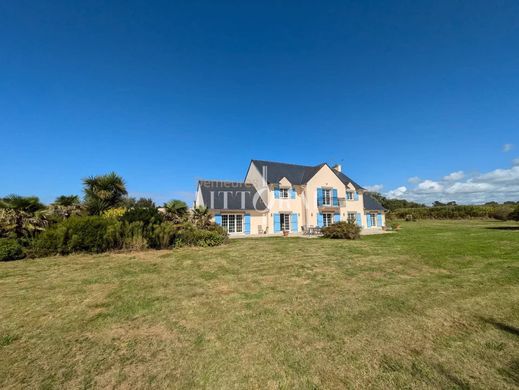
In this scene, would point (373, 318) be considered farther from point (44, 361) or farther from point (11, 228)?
point (11, 228)

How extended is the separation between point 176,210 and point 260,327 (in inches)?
433

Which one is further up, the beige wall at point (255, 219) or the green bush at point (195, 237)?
the beige wall at point (255, 219)

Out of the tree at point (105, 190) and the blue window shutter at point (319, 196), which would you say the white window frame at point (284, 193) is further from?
the tree at point (105, 190)

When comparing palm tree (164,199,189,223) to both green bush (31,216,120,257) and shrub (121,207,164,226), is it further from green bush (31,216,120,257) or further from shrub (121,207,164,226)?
green bush (31,216,120,257)

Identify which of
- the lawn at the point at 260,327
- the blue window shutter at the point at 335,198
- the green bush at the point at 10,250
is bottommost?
the lawn at the point at 260,327

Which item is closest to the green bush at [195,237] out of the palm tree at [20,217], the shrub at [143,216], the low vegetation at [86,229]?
the low vegetation at [86,229]

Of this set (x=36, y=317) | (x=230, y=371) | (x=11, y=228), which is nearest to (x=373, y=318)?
(x=230, y=371)

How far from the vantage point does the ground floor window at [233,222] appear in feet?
74.2

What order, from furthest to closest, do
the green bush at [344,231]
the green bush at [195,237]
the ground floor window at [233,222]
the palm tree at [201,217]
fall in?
the ground floor window at [233,222], the green bush at [344,231], the palm tree at [201,217], the green bush at [195,237]

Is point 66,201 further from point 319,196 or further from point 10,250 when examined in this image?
point 319,196

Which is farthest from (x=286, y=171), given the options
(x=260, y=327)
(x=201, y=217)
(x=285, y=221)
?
(x=260, y=327)

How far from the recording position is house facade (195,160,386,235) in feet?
76.0

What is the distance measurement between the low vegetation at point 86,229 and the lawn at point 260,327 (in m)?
2.41

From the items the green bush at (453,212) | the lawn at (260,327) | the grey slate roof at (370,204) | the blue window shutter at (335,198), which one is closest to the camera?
the lawn at (260,327)
